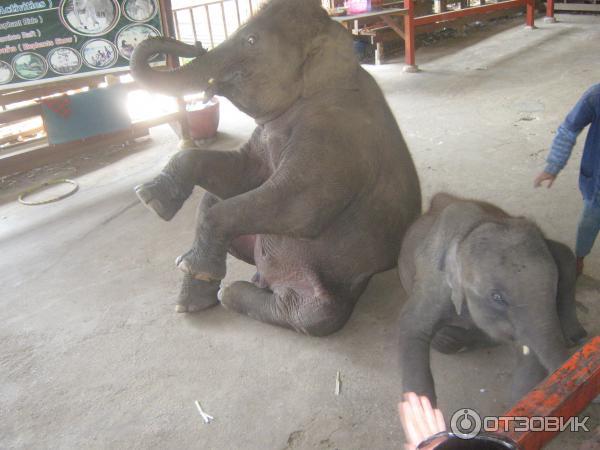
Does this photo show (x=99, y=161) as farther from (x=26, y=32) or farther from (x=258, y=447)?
(x=258, y=447)

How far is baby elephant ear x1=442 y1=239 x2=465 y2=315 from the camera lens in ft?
6.10

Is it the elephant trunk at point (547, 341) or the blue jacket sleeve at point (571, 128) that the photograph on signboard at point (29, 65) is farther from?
the elephant trunk at point (547, 341)

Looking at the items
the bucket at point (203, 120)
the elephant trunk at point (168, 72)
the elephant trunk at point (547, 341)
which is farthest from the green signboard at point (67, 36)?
the elephant trunk at point (547, 341)

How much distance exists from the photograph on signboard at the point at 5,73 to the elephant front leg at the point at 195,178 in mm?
3035

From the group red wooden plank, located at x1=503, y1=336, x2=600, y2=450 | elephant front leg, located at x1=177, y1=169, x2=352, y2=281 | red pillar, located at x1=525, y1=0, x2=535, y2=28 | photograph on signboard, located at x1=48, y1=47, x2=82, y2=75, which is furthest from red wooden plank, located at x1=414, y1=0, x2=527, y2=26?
red wooden plank, located at x1=503, y1=336, x2=600, y2=450

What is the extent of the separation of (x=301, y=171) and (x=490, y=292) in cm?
81

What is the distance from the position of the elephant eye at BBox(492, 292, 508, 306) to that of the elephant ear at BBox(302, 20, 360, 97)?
108 centimetres

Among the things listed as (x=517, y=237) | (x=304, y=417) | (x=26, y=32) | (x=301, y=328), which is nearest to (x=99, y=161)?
Answer: (x=26, y=32)

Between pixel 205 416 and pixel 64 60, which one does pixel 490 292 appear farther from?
pixel 64 60

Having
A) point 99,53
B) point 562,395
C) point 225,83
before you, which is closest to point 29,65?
point 99,53

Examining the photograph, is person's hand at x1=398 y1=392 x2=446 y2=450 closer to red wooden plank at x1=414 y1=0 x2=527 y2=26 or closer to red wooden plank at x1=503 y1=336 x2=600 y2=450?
red wooden plank at x1=503 y1=336 x2=600 y2=450

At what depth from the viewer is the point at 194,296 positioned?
2.83 m

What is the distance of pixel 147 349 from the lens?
2631mm

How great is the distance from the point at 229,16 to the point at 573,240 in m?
Answer: 10.2
